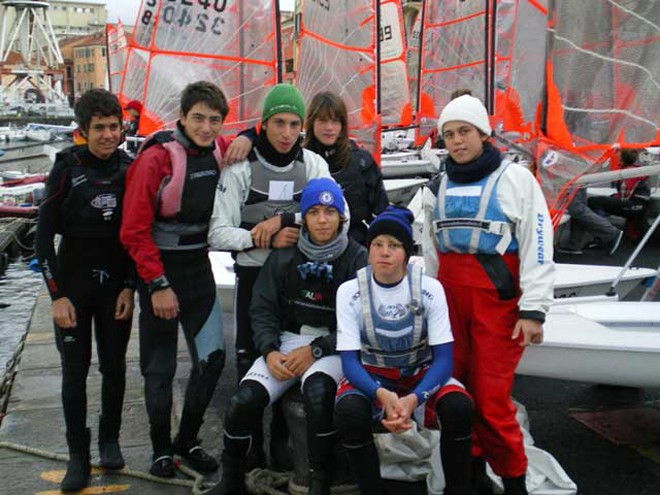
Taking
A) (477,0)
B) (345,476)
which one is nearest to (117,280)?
(345,476)

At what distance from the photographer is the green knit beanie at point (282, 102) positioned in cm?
343

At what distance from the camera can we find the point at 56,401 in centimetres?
462

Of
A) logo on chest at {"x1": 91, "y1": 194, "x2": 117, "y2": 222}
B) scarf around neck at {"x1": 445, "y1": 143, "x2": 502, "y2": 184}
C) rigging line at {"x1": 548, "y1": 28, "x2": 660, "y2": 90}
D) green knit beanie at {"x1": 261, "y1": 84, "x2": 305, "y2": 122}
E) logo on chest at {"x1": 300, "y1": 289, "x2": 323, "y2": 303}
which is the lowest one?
logo on chest at {"x1": 300, "y1": 289, "x2": 323, "y2": 303}

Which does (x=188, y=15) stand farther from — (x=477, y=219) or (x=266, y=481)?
(x=266, y=481)

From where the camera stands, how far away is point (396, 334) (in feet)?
10.2

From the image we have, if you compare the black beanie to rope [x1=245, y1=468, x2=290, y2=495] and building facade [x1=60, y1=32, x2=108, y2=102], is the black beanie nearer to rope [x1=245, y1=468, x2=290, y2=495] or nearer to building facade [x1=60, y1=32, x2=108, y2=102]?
rope [x1=245, y1=468, x2=290, y2=495]

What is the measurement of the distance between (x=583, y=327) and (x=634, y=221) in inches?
289

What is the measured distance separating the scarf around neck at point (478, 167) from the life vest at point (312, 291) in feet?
2.00

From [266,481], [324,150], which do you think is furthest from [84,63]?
[266,481]

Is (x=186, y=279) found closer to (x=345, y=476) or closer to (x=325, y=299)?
(x=325, y=299)

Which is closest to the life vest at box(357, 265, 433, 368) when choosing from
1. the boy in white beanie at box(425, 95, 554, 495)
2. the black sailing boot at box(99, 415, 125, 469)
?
the boy in white beanie at box(425, 95, 554, 495)

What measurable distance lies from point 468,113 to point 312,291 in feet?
3.44

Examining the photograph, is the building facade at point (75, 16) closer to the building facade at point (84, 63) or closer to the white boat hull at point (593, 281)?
the building facade at point (84, 63)

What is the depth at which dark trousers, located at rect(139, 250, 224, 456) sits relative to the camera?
11.2 feet
